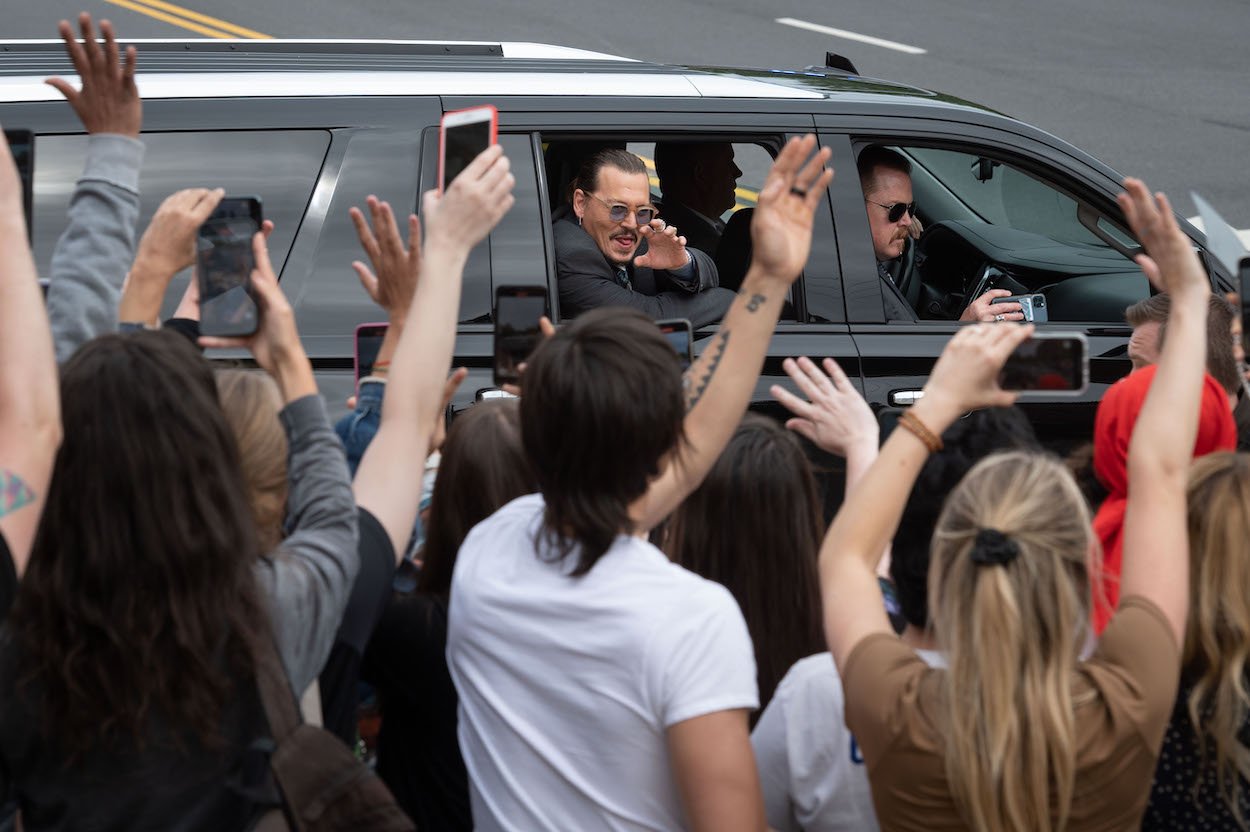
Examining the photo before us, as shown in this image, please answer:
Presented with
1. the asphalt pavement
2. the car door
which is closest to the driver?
the car door

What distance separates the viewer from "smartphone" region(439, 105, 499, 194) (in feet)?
9.38

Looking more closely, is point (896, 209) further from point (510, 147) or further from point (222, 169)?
point (222, 169)

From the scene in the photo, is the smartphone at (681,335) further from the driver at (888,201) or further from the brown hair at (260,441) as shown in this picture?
the driver at (888,201)

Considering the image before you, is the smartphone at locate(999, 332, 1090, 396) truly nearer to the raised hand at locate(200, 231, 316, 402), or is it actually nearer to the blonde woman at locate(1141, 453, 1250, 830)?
the blonde woman at locate(1141, 453, 1250, 830)

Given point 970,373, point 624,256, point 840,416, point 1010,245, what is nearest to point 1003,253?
point 1010,245

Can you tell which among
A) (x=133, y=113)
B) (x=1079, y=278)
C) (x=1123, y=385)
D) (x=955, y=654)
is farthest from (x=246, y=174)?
(x=1079, y=278)

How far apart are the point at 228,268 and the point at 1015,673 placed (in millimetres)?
1507

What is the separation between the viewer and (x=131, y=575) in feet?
6.69

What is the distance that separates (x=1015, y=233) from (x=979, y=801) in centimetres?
411

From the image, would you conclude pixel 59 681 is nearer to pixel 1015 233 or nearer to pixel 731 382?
pixel 731 382

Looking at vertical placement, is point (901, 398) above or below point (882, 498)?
below

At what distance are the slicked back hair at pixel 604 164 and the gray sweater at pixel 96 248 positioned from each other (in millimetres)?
2509

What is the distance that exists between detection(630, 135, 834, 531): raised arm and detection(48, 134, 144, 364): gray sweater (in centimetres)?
99

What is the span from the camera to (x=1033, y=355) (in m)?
2.51
